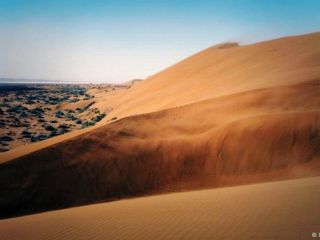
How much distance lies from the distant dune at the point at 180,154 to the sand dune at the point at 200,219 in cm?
306

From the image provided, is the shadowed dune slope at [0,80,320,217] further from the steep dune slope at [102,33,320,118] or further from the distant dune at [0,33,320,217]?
the steep dune slope at [102,33,320,118]

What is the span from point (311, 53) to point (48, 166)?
1027 inches

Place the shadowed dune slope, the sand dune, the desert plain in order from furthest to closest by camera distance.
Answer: the shadowed dune slope → the desert plain → the sand dune

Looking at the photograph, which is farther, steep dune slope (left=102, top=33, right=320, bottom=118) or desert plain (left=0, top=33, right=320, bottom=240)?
steep dune slope (left=102, top=33, right=320, bottom=118)

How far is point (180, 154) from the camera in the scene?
16.3 meters

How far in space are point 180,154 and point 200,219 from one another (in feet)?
27.0

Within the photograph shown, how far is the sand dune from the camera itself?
6973 mm

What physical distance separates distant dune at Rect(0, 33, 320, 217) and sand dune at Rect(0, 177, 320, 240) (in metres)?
3.06

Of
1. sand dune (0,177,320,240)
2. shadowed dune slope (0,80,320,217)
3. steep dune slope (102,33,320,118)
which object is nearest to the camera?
sand dune (0,177,320,240)

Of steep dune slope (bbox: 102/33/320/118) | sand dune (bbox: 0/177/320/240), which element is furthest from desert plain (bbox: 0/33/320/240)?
steep dune slope (bbox: 102/33/320/118)

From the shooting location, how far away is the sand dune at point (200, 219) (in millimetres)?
6973

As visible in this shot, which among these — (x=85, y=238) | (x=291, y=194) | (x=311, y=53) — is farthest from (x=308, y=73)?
(x=85, y=238)

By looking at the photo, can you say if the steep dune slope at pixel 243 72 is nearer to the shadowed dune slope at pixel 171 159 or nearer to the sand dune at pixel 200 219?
the shadowed dune slope at pixel 171 159

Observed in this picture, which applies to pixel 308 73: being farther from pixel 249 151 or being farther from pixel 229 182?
pixel 229 182
